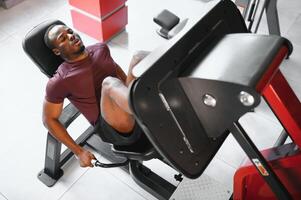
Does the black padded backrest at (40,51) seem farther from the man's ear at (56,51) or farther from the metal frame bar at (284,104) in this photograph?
the metal frame bar at (284,104)

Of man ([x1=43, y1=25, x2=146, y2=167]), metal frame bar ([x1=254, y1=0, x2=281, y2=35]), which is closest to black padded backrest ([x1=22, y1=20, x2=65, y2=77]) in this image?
man ([x1=43, y1=25, x2=146, y2=167])

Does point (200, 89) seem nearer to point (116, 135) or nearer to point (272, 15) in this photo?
point (116, 135)

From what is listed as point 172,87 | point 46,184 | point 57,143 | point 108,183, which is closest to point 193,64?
point 172,87

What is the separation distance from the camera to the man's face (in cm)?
168

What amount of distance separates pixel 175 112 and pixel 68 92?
917 millimetres

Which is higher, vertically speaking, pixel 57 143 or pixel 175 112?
pixel 175 112

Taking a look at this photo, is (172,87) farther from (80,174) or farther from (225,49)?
(80,174)

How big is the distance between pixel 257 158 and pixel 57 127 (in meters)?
1.12

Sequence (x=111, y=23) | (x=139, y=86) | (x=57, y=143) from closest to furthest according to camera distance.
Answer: (x=139, y=86)
(x=57, y=143)
(x=111, y=23)

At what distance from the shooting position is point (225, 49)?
37.1 inches

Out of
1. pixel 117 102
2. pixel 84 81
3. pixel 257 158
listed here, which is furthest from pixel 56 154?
pixel 257 158

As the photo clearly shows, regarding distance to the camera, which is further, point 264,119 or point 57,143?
point 264,119

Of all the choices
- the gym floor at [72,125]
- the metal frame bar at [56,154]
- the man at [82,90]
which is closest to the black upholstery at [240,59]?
the man at [82,90]

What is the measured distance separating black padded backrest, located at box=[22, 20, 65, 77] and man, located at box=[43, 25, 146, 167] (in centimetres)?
9
